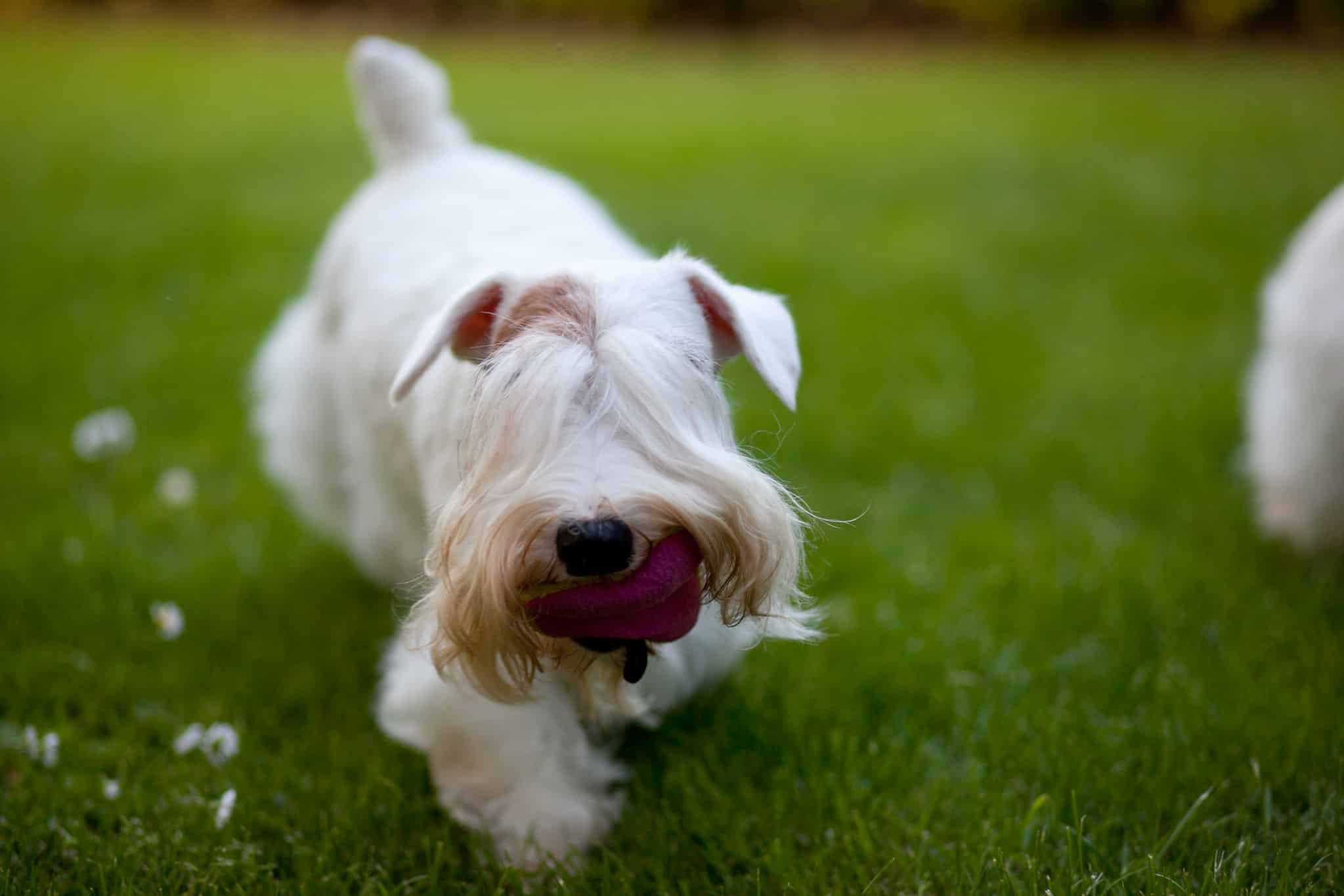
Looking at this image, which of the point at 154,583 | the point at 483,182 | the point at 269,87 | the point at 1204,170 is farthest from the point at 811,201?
the point at 269,87

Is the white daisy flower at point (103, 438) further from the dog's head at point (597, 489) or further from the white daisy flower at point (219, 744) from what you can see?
the dog's head at point (597, 489)

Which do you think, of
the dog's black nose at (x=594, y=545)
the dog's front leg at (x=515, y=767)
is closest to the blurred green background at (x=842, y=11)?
the dog's front leg at (x=515, y=767)

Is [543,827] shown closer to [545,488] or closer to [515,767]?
[515,767]

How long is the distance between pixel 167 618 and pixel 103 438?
58.1 inches

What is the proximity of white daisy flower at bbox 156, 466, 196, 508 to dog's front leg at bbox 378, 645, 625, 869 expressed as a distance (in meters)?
2.00

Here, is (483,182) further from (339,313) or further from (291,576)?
(291,576)

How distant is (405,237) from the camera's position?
3.24 meters

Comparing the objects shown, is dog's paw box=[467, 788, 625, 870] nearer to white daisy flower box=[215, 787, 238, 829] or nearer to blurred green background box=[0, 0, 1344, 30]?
white daisy flower box=[215, 787, 238, 829]

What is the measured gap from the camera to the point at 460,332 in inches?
97.0

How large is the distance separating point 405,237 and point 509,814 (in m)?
1.59

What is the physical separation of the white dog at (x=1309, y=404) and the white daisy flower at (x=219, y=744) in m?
3.29

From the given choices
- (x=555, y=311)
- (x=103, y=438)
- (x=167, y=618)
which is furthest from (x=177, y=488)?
(x=555, y=311)

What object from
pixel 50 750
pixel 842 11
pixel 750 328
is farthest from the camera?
pixel 842 11

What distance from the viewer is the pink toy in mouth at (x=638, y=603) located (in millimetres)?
1990
